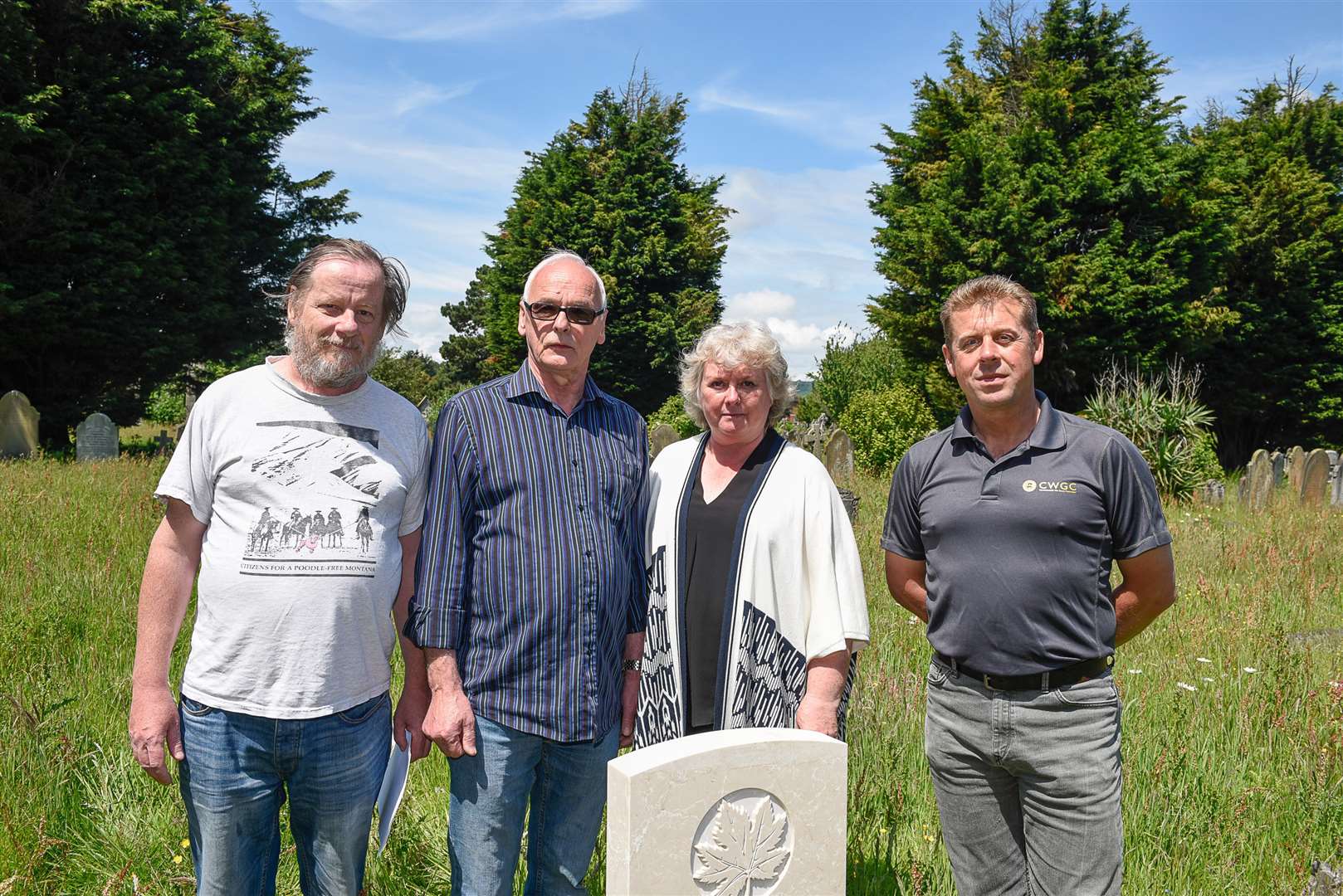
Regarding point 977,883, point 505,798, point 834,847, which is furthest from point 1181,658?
point 505,798

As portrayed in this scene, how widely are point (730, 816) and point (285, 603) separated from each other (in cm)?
125

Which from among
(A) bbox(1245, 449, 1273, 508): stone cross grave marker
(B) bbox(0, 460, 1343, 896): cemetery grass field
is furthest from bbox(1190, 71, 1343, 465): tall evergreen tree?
(B) bbox(0, 460, 1343, 896): cemetery grass field

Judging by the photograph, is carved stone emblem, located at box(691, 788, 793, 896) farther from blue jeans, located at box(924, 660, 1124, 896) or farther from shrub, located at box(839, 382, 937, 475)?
shrub, located at box(839, 382, 937, 475)

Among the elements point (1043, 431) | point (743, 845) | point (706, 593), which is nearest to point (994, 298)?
point (1043, 431)

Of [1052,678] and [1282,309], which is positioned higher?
[1282,309]

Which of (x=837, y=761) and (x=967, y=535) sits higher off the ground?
(x=967, y=535)

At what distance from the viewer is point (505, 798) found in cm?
248

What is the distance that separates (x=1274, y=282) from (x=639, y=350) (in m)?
17.9

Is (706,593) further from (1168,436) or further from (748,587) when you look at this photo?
(1168,436)

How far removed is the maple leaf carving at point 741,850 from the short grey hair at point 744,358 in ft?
3.73

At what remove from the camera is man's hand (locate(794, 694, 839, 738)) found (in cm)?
257

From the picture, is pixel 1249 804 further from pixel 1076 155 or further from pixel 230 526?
pixel 1076 155

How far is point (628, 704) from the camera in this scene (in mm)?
2791

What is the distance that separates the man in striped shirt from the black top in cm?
21
